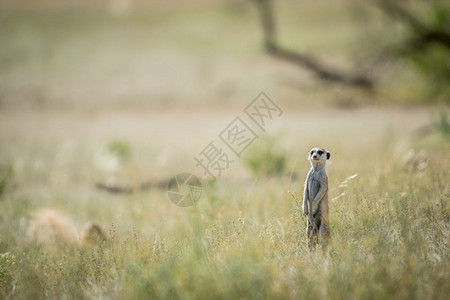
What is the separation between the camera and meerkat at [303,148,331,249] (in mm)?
3703

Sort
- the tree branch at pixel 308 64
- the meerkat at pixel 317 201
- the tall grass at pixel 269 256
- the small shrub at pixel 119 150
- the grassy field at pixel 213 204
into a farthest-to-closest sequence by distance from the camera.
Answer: the small shrub at pixel 119 150, the tree branch at pixel 308 64, the meerkat at pixel 317 201, the grassy field at pixel 213 204, the tall grass at pixel 269 256

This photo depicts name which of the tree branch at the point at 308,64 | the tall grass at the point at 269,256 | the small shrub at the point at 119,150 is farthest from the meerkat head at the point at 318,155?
the small shrub at the point at 119,150

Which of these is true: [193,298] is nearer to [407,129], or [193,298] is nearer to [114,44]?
[407,129]

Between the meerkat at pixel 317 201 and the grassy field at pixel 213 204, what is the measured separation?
130mm

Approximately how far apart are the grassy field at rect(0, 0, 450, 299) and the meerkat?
0.13 m

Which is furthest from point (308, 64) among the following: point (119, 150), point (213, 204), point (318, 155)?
point (318, 155)

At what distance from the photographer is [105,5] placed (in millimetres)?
43750

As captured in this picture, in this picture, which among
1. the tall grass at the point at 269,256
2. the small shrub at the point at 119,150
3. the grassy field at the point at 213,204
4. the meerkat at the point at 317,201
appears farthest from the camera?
the small shrub at the point at 119,150

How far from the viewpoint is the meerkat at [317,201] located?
12.1 feet

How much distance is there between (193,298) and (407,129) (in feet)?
37.7

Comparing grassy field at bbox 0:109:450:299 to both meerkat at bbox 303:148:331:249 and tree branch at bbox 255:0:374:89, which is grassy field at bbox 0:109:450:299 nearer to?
meerkat at bbox 303:148:331:249

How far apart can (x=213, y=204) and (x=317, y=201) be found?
1.52 metres

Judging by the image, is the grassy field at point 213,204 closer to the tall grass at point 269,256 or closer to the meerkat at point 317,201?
the tall grass at point 269,256

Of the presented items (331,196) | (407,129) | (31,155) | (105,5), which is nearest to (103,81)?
(105,5)
